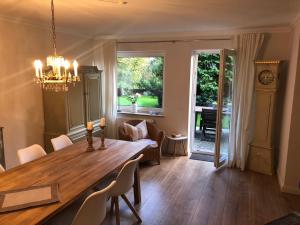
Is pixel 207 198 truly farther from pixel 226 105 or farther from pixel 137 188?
pixel 226 105

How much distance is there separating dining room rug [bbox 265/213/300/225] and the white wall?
364 centimetres

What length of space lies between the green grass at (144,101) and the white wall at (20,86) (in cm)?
188

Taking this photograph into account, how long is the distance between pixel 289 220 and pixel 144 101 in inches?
137

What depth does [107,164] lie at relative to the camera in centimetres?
251

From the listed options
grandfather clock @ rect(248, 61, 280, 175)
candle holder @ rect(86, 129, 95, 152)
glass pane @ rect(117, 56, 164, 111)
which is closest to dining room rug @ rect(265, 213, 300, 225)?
grandfather clock @ rect(248, 61, 280, 175)

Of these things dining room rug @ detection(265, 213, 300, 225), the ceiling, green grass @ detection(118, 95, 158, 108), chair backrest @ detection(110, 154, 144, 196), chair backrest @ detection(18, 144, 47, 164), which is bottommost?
dining room rug @ detection(265, 213, 300, 225)

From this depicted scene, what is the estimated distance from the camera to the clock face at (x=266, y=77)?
13.0ft

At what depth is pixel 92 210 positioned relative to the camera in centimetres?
183

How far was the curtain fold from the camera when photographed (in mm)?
4070

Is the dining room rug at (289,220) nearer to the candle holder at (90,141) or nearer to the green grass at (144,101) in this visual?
the candle holder at (90,141)

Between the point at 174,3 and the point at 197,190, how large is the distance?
2.52 m

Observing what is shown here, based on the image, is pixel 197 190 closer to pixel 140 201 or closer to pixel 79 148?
pixel 140 201

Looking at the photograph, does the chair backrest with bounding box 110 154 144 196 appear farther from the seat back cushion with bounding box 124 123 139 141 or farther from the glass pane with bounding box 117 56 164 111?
the glass pane with bounding box 117 56 164 111

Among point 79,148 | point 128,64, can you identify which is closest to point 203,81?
point 128,64
